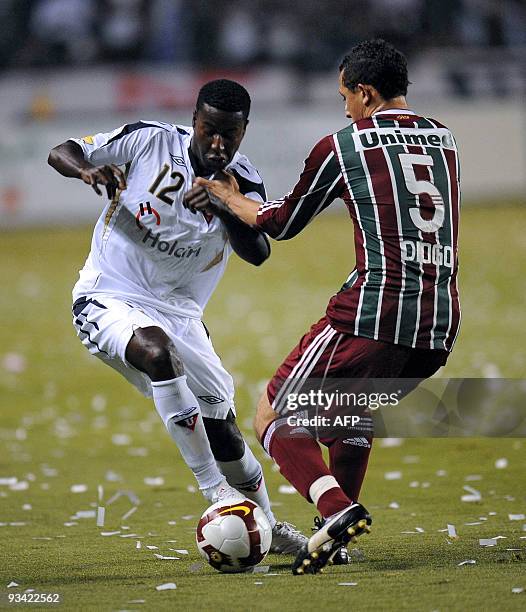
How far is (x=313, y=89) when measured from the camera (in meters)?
24.8

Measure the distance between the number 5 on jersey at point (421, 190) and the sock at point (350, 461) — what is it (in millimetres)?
967

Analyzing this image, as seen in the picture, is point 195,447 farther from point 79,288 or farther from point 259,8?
point 259,8

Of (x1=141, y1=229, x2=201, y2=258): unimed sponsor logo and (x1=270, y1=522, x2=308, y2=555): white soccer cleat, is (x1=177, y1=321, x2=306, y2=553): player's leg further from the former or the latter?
(x1=141, y1=229, x2=201, y2=258): unimed sponsor logo

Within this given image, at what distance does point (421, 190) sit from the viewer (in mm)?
4754

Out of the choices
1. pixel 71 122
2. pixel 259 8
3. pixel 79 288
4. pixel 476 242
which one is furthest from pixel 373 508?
pixel 259 8

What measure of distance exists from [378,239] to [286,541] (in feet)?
4.94

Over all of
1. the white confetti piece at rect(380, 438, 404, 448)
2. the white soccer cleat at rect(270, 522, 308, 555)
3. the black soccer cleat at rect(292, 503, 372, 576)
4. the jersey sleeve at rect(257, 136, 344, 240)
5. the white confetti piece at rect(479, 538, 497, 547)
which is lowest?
the black soccer cleat at rect(292, 503, 372, 576)

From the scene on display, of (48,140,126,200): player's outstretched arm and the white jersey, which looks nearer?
(48,140,126,200): player's outstretched arm

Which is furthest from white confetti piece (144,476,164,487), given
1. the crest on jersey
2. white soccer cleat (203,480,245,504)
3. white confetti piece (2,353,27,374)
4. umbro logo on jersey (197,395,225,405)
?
white confetti piece (2,353,27,374)

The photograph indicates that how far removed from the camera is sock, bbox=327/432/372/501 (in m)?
5.13

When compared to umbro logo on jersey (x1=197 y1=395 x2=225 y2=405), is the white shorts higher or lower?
higher

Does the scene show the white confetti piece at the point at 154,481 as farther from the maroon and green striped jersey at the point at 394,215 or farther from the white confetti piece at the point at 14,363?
the white confetti piece at the point at 14,363

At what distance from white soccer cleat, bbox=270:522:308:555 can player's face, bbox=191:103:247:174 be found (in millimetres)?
1657

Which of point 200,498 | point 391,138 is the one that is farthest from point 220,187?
point 200,498
